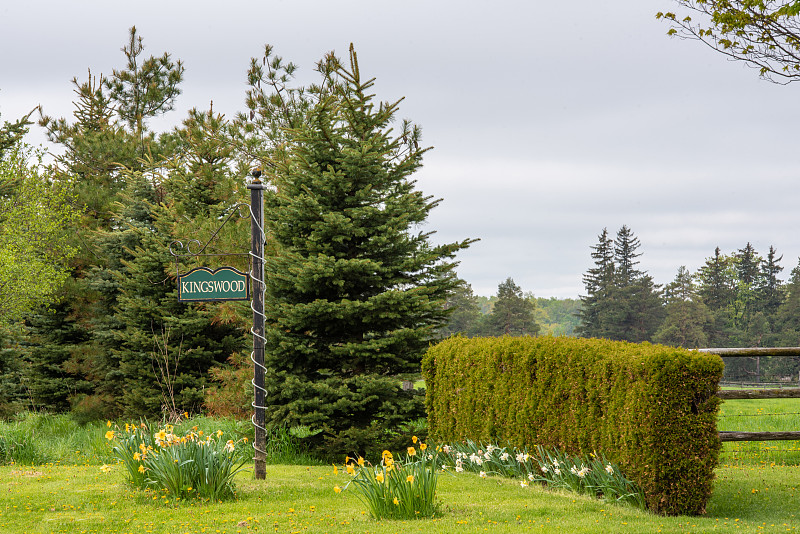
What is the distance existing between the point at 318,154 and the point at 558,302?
95.3m

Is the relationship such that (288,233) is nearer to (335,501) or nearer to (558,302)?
(335,501)

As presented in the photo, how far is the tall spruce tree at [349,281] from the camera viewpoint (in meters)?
10.8

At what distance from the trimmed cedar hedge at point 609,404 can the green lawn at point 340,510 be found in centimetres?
43

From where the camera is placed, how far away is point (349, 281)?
11.2 metres

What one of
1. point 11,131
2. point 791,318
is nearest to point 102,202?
point 11,131

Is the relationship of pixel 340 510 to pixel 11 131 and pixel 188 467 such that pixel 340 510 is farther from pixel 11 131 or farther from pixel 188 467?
pixel 11 131

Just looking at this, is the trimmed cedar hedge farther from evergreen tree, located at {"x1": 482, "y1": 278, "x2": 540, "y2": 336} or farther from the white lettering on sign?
evergreen tree, located at {"x1": 482, "y1": 278, "x2": 540, "y2": 336}

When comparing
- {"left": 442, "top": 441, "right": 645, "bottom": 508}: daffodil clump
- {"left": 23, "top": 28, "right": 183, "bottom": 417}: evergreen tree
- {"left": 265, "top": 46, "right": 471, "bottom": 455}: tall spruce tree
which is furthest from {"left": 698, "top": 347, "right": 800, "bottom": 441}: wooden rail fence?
{"left": 23, "top": 28, "right": 183, "bottom": 417}: evergreen tree

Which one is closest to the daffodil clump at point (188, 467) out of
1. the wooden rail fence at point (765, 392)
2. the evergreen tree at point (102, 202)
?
the wooden rail fence at point (765, 392)

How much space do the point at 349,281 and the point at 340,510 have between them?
4.86 meters

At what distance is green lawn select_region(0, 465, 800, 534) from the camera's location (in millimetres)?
6074

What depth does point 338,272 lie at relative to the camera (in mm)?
10828

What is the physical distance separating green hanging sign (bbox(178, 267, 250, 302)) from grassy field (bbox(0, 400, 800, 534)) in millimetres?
2077

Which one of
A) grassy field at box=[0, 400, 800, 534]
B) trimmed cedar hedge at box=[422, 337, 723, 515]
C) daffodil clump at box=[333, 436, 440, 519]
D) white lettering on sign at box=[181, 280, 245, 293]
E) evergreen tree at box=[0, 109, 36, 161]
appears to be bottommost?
grassy field at box=[0, 400, 800, 534]
